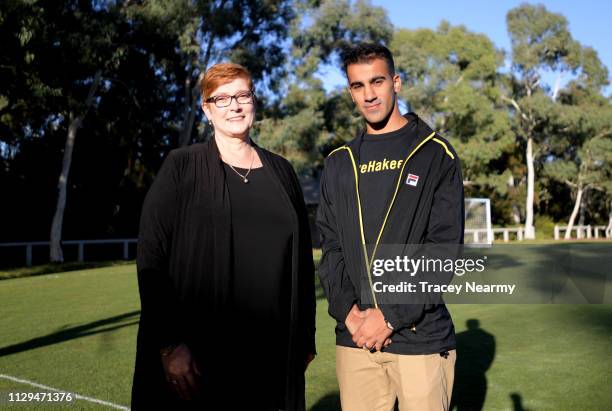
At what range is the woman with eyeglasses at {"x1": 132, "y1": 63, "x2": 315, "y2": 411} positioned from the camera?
10.5ft

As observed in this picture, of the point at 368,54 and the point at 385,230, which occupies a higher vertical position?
the point at 368,54

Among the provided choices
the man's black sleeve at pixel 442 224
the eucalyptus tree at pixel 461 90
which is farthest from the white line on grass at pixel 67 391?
the eucalyptus tree at pixel 461 90

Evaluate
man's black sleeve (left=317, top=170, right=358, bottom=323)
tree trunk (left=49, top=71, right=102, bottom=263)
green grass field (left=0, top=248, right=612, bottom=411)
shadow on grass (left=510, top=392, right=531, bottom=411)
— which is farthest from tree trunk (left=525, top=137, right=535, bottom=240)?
man's black sleeve (left=317, top=170, right=358, bottom=323)

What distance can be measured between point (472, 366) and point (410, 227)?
5.41m

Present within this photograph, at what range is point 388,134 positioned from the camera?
3.44m

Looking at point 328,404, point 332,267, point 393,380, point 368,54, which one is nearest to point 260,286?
point 332,267

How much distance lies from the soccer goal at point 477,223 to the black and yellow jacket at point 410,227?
101ft

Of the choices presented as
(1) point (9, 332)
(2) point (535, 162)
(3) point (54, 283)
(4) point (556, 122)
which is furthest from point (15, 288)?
(2) point (535, 162)

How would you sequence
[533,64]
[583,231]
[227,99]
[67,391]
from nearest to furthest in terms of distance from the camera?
[227,99]
[67,391]
[533,64]
[583,231]

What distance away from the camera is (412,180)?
3.24 meters

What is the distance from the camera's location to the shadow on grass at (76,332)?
9.91 meters

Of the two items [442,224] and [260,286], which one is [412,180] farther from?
[260,286]

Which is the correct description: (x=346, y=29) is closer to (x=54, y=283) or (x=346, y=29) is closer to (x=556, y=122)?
(x=556, y=122)

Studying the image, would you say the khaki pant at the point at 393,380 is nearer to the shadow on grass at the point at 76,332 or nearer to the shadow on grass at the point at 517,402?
the shadow on grass at the point at 517,402
